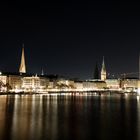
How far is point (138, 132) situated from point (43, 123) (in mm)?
6422

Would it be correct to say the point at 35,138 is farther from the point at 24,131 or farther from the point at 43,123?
the point at 43,123

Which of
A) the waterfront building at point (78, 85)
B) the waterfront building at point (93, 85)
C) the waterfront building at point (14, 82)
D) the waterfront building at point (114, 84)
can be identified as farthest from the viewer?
the waterfront building at point (114, 84)

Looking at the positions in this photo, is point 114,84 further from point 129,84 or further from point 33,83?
point 33,83

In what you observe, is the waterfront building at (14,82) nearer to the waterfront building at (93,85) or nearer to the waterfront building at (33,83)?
the waterfront building at (33,83)

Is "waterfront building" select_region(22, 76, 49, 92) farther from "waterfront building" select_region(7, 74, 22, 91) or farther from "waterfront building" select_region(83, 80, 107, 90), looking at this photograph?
"waterfront building" select_region(83, 80, 107, 90)

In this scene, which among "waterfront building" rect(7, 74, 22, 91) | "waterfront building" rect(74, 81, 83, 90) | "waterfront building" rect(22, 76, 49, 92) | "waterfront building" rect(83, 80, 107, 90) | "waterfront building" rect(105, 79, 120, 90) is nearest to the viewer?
"waterfront building" rect(7, 74, 22, 91)

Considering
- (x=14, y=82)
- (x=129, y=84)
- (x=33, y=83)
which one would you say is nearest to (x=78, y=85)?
(x=129, y=84)

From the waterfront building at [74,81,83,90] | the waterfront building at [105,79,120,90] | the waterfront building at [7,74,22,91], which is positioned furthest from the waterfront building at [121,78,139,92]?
the waterfront building at [7,74,22,91]

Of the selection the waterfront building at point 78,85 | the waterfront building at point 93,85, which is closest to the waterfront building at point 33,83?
the waterfront building at point 78,85

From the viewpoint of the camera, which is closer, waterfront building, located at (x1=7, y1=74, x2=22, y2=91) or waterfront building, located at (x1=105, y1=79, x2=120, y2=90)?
waterfront building, located at (x1=7, y1=74, x2=22, y2=91)

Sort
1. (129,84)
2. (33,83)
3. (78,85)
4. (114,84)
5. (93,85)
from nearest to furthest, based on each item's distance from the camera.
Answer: (33,83), (78,85), (129,84), (93,85), (114,84)

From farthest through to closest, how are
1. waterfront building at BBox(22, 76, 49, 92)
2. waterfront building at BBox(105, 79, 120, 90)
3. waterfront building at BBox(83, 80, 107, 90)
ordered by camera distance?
waterfront building at BBox(105, 79, 120, 90), waterfront building at BBox(83, 80, 107, 90), waterfront building at BBox(22, 76, 49, 92)

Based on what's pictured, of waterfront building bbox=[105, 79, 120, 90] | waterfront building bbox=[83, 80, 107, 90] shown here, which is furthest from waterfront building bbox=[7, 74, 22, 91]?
waterfront building bbox=[105, 79, 120, 90]

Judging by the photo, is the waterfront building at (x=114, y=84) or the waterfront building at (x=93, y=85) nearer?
the waterfront building at (x=93, y=85)
